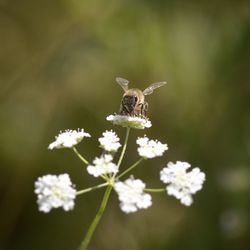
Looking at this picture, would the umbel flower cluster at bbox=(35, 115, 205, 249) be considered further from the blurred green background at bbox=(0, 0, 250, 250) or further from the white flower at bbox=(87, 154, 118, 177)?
the blurred green background at bbox=(0, 0, 250, 250)

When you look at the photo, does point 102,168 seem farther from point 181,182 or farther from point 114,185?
point 181,182

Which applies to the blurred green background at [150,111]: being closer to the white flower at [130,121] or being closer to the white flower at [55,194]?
the white flower at [130,121]

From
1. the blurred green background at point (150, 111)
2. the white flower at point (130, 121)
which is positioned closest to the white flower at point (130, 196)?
the white flower at point (130, 121)

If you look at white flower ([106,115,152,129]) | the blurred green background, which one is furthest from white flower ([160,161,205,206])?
the blurred green background
